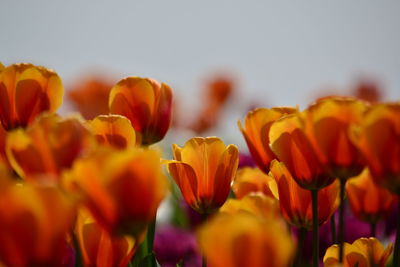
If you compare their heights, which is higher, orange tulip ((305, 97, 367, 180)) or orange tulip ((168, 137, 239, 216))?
orange tulip ((305, 97, 367, 180))

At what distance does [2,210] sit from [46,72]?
11.7 inches

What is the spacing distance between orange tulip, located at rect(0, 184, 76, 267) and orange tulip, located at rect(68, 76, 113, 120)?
7.52 ft

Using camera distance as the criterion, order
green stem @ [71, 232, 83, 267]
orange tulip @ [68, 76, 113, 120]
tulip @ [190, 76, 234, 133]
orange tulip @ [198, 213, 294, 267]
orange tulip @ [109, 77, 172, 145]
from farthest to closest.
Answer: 1. orange tulip @ [68, 76, 113, 120]
2. tulip @ [190, 76, 234, 133]
3. orange tulip @ [109, 77, 172, 145]
4. green stem @ [71, 232, 83, 267]
5. orange tulip @ [198, 213, 294, 267]

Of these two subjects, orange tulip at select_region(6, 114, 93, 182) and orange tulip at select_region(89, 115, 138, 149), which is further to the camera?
orange tulip at select_region(89, 115, 138, 149)

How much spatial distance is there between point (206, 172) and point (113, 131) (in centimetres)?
11

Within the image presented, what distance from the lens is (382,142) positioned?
40 centimetres

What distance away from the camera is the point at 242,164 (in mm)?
1213

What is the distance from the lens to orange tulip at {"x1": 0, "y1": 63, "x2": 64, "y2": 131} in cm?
59

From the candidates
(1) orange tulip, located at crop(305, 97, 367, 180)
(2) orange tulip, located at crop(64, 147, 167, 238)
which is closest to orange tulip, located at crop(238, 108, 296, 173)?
(1) orange tulip, located at crop(305, 97, 367, 180)

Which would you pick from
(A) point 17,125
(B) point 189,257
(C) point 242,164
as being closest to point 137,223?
(A) point 17,125

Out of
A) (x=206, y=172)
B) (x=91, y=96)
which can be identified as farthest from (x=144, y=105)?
(x=91, y=96)

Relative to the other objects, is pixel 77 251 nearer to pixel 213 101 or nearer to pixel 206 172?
pixel 206 172

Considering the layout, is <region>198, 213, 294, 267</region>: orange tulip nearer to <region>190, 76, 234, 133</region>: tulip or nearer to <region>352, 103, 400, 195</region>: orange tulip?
<region>352, 103, 400, 195</region>: orange tulip

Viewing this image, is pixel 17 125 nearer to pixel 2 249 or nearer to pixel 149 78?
pixel 149 78
